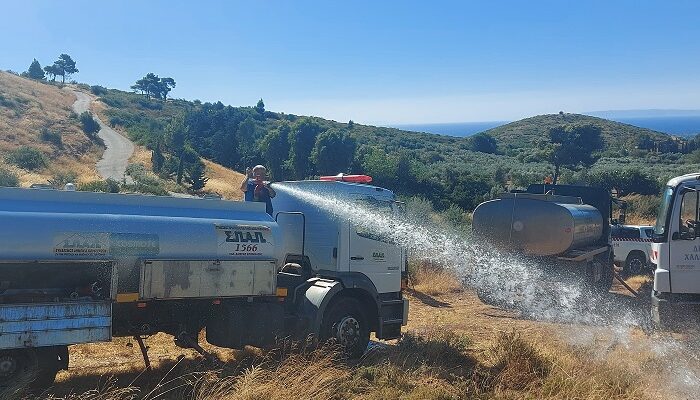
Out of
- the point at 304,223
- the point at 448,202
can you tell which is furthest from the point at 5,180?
the point at 304,223

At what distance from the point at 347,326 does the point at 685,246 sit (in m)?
6.05

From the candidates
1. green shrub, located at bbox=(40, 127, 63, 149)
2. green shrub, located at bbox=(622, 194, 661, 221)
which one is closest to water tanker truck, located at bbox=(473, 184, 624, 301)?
green shrub, located at bbox=(622, 194, 661, 221)

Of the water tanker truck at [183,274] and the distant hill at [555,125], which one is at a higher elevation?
the distant hill at [555,125]

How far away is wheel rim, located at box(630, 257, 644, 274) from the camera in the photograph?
21.0 meters

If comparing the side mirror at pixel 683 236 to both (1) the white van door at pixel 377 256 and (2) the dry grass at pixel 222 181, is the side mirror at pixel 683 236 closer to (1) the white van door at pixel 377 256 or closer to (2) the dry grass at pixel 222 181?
(1) the white van door at pixel 377 256

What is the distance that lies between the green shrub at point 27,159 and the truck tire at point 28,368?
42.7 metres

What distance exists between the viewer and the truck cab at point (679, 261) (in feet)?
35.0

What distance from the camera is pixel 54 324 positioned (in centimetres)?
654

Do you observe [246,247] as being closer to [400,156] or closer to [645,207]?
[645,207]

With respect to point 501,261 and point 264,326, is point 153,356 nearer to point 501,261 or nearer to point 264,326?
point 264,326

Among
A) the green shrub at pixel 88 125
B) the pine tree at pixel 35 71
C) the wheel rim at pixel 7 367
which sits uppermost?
the pine tree at pixel 35 71

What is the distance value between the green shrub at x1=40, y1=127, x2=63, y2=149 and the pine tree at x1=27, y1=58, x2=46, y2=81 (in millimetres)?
65406

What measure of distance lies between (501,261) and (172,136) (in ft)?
153

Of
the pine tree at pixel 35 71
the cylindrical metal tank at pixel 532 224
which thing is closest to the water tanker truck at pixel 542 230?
the cylindrical metal tank at pixel 532 224
